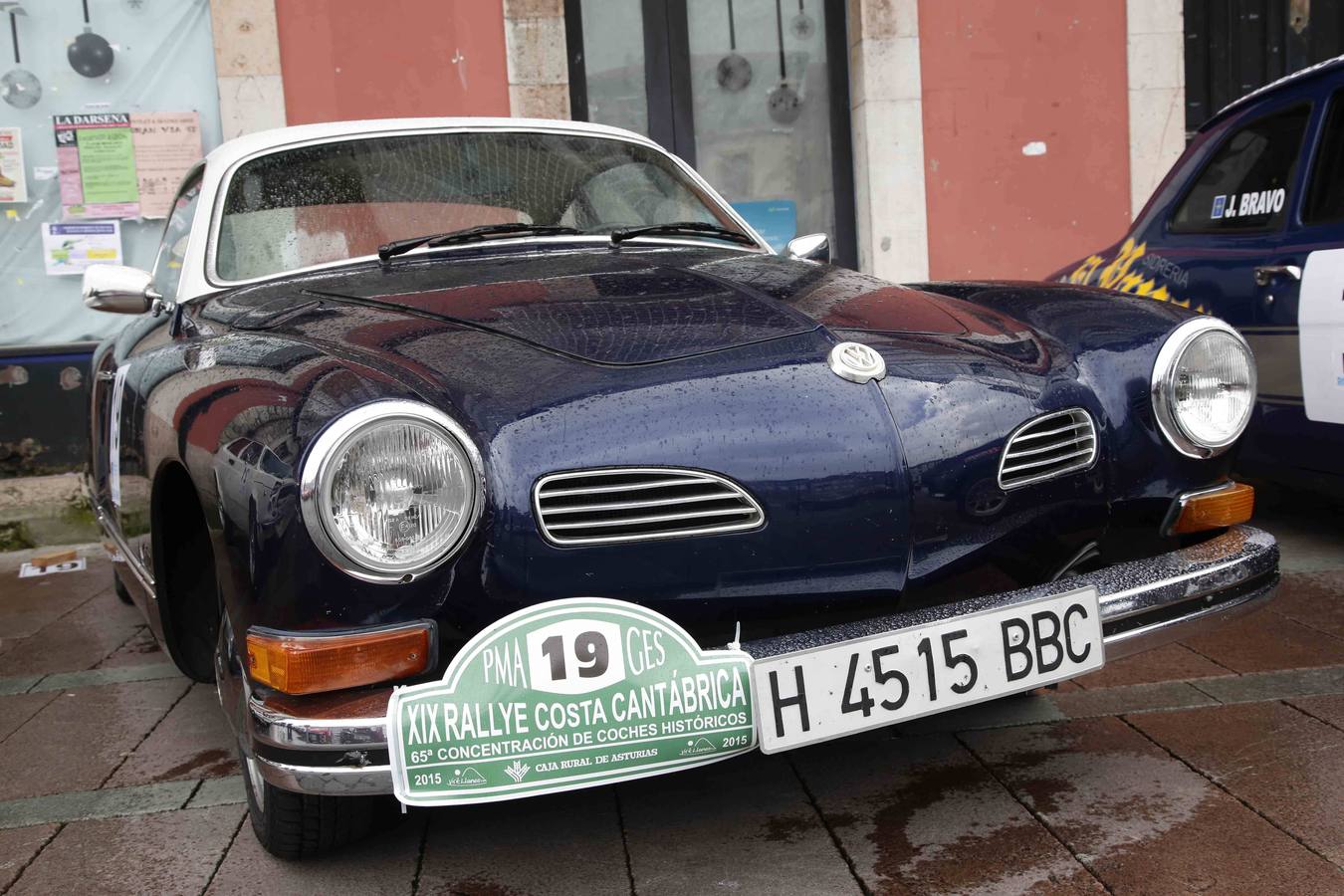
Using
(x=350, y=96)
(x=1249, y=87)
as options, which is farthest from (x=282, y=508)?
(x=1249, y=87)

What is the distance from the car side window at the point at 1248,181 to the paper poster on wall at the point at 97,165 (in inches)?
214

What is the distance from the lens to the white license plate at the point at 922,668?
2057 millimetres

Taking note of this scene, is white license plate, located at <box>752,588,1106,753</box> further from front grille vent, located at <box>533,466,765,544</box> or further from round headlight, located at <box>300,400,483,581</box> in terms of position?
round headlight, located at <box>300,400,483,581</box>

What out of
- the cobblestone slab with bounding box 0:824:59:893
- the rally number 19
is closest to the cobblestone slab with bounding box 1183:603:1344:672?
the rally number 19

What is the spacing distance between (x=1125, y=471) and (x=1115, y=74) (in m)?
6.34

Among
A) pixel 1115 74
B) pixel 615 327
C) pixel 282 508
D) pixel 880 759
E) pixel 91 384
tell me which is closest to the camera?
pixel 282 508

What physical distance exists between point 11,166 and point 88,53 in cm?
74

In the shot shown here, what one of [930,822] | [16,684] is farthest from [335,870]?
[16,684]

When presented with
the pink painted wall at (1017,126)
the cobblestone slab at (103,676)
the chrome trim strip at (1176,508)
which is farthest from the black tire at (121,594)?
the pink painted wall at (1017,126)

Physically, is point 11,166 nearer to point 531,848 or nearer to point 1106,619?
point 531,848

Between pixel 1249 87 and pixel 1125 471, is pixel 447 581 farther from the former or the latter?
pixel 1249 87

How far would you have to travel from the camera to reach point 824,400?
2.22m

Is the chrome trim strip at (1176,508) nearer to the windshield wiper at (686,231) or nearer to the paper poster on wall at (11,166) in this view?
the windshield wiper at (686,231)

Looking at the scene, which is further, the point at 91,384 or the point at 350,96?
the point at 350,96
